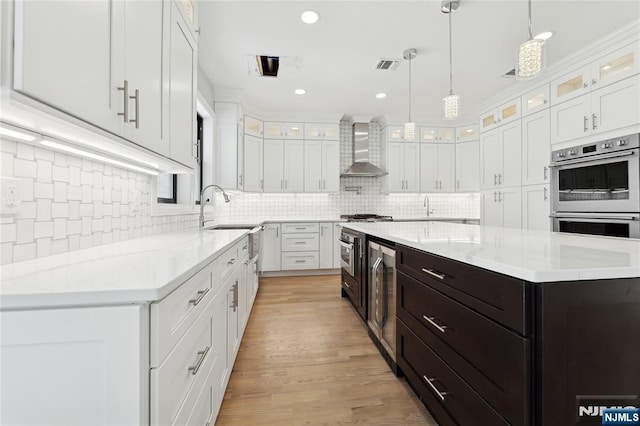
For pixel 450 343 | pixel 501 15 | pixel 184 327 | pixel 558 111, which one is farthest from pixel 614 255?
pixel 558 111

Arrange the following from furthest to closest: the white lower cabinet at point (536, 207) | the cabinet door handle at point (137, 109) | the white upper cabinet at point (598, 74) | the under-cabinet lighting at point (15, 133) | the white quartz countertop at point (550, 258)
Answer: the white lower cabinet at point (536, 207)
the white upper cabinet at point (598, 74)
the cabinet door handle at point (137, 109)
the under-cabinet lighting at point (15, 133)
the white quartz countertop at point (550, 258)

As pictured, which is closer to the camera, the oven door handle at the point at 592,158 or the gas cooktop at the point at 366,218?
the oven door handle at the point at 592,158

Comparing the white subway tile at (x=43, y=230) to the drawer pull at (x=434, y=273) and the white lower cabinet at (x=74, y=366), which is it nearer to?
the white lower cabinet at (x=74, y=366)

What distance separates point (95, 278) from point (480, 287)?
121 cm

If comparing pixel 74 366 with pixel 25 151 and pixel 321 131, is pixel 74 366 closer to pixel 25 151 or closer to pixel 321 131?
pixel 25 151

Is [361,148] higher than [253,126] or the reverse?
the reverse

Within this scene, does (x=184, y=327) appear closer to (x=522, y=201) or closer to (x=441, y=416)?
(x=441, y=416)

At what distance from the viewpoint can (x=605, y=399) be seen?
88 centimetres

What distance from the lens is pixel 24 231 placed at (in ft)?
3.43

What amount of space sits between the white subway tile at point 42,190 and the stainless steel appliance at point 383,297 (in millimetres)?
1721

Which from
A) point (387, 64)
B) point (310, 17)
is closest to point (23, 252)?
point (310, 17)

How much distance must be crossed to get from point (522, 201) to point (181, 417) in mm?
4392

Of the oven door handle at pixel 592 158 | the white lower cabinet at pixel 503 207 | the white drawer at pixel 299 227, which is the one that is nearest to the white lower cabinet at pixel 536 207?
the white lower cabinet at pixel 503 207

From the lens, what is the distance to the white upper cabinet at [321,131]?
519cm
